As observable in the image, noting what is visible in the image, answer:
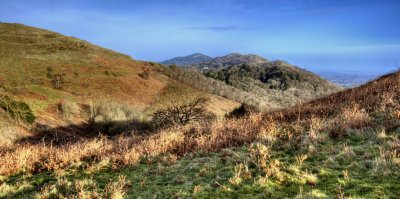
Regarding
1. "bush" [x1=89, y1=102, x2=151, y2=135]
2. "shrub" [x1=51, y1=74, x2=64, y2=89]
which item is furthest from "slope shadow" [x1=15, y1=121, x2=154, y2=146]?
"shrub" [x1=51, y1=74, x2=64, y2=89]

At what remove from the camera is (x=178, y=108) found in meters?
20.4

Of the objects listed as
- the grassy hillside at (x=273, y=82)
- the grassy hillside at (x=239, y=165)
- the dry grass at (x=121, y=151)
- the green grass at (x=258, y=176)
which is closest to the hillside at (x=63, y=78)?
the dry grass at (x=121, y=151)

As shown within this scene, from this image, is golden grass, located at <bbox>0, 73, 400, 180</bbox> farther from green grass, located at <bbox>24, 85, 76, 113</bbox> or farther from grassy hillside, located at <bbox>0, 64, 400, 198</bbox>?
green grass, located at <bbox>24, 85, 76, 113</bbox>

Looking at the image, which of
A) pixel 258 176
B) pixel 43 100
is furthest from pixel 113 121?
pixel 258 176

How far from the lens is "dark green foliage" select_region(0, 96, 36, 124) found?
53.8 ft

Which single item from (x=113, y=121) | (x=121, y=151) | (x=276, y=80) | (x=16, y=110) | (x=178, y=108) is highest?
(x=276, y=80)

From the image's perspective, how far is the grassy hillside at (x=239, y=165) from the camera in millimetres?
3211

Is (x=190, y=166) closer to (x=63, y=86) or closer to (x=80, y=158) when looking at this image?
(x=80, y=158)

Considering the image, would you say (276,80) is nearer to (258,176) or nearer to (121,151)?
(121,151)

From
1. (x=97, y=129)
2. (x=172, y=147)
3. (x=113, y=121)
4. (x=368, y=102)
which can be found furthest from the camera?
(x=113, y=121)

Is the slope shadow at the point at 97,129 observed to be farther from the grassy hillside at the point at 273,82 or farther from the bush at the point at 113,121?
the grassy hillside at the point at 273,82

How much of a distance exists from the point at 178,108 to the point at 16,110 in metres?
12.8

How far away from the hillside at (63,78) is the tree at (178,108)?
5.71 metres

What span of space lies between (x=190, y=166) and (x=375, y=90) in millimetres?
8354
